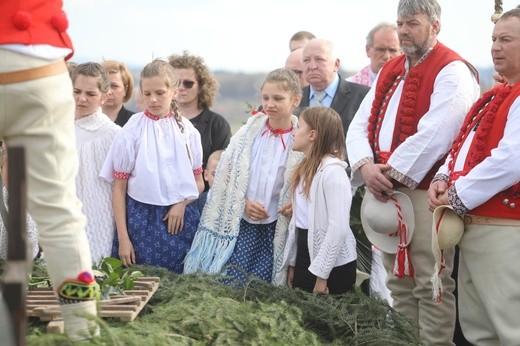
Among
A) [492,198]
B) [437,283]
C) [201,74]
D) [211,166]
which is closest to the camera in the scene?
[492,198]

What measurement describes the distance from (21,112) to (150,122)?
2.77 meters

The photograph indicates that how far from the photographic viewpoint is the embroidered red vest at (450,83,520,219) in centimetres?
480

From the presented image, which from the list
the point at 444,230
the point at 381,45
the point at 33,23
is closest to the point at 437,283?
the point at 444,230

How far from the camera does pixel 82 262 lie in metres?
3.52

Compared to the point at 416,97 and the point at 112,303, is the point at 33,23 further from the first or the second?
the point at 416,97

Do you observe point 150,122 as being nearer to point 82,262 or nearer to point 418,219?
point 418,219

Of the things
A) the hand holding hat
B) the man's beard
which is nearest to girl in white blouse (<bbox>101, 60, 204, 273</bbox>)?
the hand holding hat

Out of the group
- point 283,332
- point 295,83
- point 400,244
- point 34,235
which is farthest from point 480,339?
point 34,235

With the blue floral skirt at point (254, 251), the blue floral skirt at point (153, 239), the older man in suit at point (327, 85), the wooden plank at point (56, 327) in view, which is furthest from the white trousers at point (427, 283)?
the wooden plank at point (56, 327)

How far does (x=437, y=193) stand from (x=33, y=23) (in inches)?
98.4

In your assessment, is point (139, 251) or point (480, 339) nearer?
point (480, 339)

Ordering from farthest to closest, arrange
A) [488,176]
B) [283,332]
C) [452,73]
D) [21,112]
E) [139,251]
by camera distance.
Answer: [139,251], [452,73], [488,176], [283,332], [21,112]

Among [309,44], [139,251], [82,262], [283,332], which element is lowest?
[139,251]

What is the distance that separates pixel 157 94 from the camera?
6.23 meters
